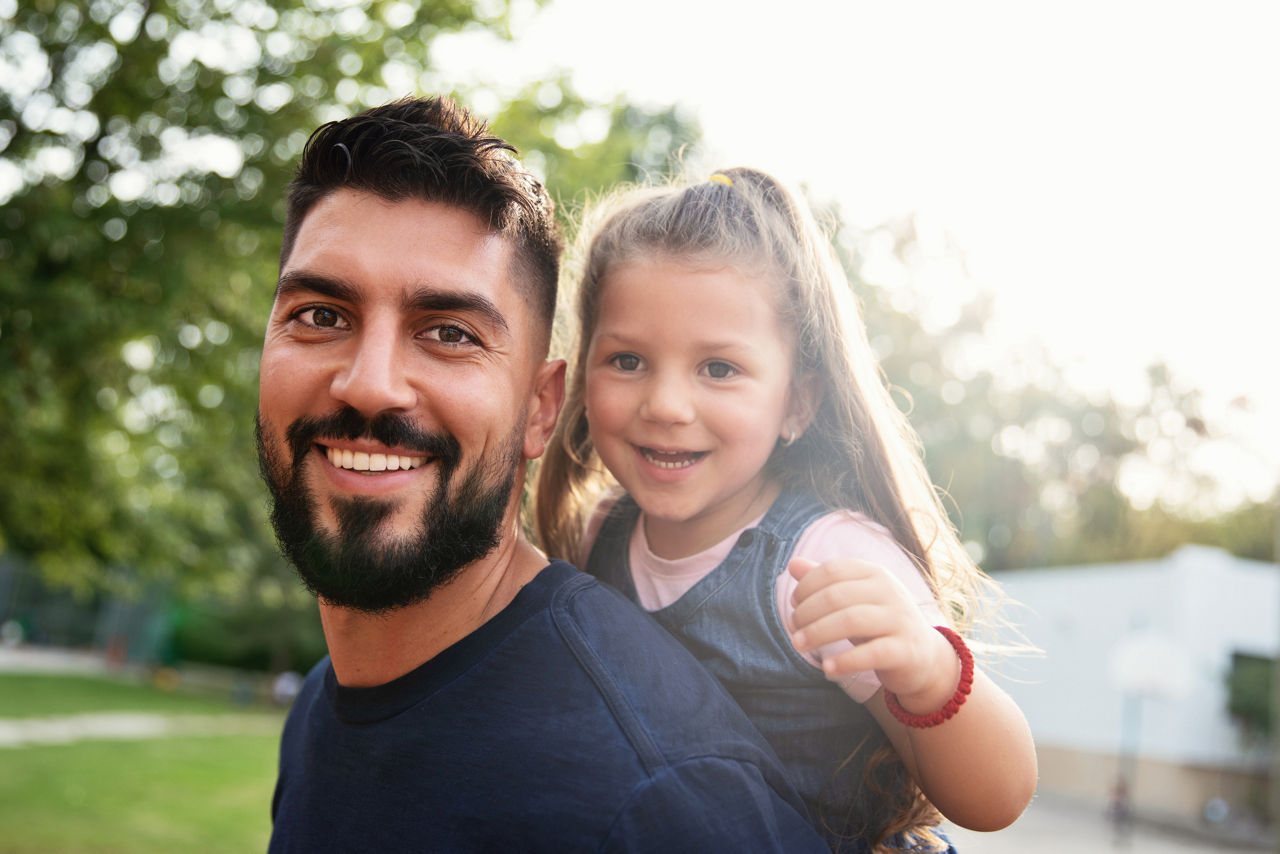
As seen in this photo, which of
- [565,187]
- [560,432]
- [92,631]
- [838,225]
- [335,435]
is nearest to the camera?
[335,435]

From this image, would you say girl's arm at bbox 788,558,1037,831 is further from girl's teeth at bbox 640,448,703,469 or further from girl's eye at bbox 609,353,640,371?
girl's eye at bbox 609,353,640,371

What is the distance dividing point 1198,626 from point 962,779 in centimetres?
2252

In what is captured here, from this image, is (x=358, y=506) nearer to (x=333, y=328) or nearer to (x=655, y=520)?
(x=333, y=328)

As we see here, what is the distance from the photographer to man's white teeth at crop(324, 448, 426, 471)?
5.51 ft

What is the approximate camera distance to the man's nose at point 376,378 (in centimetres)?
165

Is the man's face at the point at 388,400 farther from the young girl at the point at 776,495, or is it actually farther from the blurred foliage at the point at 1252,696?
the blurred foliage at the point at 1252,696

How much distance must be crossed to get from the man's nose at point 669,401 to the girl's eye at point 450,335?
45 centimetres

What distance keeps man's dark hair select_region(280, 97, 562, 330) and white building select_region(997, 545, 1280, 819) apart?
66.5ft

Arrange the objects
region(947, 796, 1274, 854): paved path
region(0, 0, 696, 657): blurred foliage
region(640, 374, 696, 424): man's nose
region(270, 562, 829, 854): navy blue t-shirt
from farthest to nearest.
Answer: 1. region(947, 796, 1274, 854): paved path
2. region(0, 0, 696, 657): blurred foliage
3. region(640, 374, 696, 424): man's nose
4. region(270, 562, 829, 854): navy blue t-shirt

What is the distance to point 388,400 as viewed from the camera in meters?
1.65

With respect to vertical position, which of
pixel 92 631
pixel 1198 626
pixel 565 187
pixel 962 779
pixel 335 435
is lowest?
pixel 92 631

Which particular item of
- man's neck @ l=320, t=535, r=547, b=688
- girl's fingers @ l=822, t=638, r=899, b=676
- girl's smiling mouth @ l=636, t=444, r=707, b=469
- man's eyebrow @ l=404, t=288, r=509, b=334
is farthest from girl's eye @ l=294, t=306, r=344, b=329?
girl's fingers @ l=822, t=638, r=899, b=676

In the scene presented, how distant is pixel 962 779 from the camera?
5.74ft

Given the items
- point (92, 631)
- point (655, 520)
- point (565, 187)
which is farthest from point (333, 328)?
point (92, 631)
